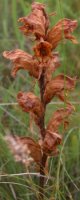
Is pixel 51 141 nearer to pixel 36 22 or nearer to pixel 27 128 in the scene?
pixel 36 22

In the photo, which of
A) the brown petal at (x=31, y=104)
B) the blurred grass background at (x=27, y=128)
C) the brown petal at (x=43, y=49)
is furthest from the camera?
the blurred grass background at (x=27, y=128)

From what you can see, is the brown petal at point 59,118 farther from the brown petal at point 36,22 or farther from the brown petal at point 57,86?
the brown petal at point 36,22

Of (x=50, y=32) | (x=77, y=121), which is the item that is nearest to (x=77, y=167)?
(x=77, y=121)

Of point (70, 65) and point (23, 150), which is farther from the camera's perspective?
point (70, 65)

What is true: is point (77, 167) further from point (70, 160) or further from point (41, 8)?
point (41, 8)

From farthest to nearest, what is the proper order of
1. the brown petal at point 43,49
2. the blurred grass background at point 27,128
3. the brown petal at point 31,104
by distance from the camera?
the blurred grass background at point 27,128, the brown petal at point 31,104, the brown petal at point 43,49

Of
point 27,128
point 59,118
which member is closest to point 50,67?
point 59,118

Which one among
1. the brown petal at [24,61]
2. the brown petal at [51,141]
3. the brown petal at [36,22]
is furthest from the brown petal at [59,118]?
the brown petal at [36,22]
